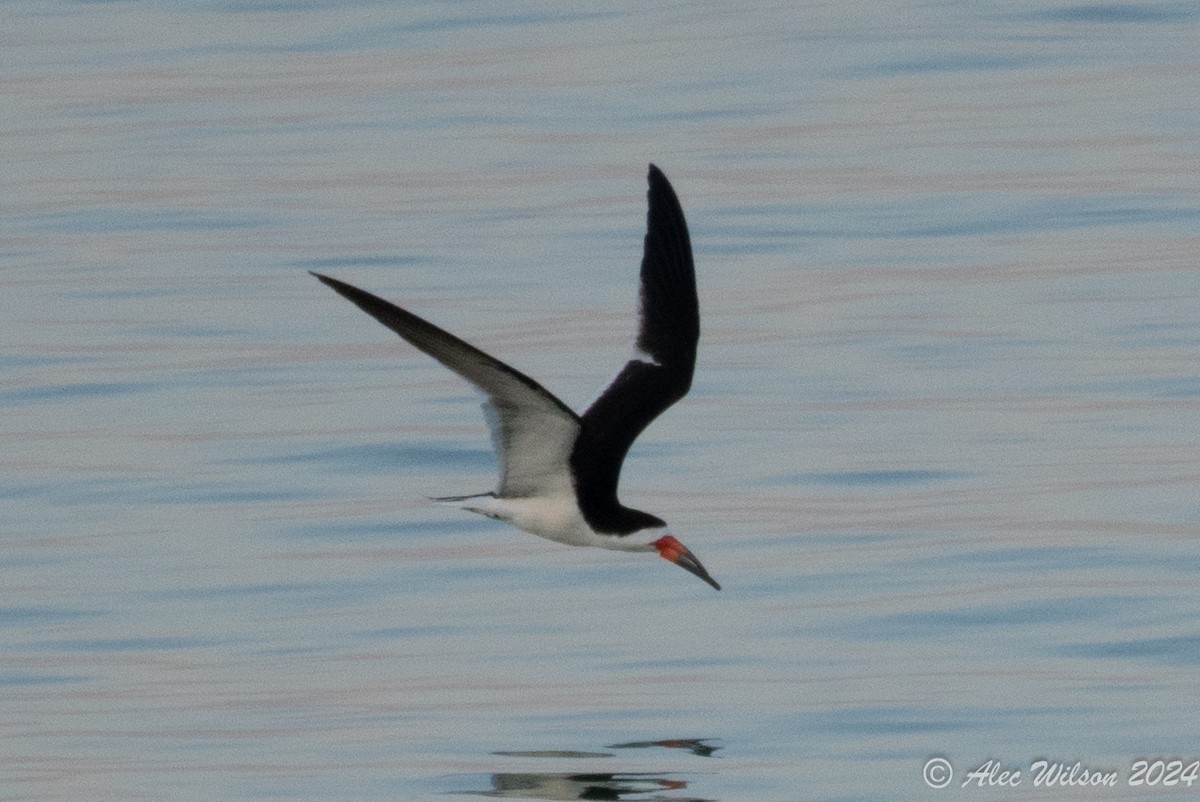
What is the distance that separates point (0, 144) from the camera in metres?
20.7

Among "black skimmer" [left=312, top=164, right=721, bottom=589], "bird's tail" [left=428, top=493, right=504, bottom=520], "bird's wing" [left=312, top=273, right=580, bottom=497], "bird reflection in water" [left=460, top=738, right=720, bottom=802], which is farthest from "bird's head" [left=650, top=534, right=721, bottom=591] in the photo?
"bird reflection in water" [left=460, top=738, right=720, bottom=802]

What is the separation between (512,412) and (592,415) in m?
0.95

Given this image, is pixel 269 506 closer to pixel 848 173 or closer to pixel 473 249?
pixel 473 249

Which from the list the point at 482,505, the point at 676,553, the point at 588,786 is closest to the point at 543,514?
the point at 482,505

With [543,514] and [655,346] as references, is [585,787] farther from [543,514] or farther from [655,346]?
[655,346]

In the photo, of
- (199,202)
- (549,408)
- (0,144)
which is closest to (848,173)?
(199,202)

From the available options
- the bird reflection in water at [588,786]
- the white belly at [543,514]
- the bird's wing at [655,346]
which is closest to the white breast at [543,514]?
the white belly at [543,514]

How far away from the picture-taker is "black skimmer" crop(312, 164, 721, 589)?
7.93 m

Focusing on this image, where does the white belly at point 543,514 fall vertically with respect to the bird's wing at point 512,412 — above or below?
below

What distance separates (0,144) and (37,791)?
41.8 feet

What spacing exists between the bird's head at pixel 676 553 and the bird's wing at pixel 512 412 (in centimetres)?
48

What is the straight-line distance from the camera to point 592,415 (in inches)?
365

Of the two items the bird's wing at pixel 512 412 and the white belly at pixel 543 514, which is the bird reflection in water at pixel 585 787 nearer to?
the white belly at pixel 543 514

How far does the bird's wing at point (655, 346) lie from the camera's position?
29.9 feet
